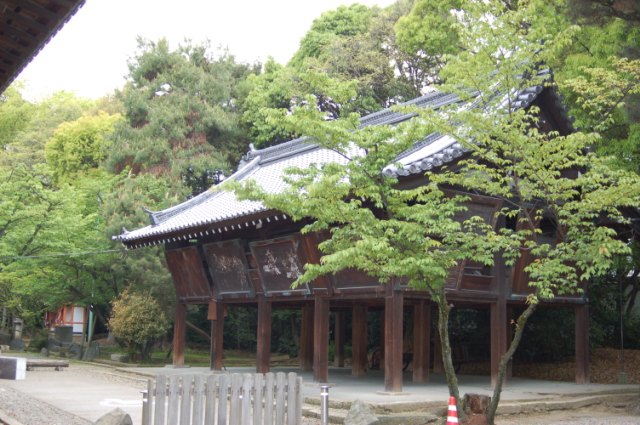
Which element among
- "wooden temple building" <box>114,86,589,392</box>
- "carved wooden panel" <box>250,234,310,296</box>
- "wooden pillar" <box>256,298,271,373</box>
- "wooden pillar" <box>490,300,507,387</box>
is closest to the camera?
"wooden temple building" <box>114,86,589,392</box>

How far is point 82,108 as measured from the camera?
176 feet

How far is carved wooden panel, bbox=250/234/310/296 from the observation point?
16.5 meters

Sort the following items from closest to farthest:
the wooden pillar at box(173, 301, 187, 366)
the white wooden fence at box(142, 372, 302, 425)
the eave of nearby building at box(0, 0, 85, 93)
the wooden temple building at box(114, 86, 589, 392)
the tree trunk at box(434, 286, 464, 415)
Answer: the eave of nearby building at box(0, 0, 85, 93)
the white wooden fence at box(142, 372, 302, 425)
the tree trunk at box(434, 286, 464, 415)
the wooden temple building at box(114, 86, 589, 392)
the wooden pillar at box(173, 301, 187, 366)

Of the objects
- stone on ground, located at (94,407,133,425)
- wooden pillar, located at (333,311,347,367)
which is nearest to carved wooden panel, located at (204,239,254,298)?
wooden pillar, located at (333,311,347,367)

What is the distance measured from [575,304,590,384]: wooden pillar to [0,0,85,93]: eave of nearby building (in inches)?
604

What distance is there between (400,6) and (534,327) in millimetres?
17759

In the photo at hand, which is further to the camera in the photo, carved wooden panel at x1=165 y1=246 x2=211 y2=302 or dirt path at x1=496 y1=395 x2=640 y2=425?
carved wooden panel at x1=165 y1=246 x2=211 y2=302

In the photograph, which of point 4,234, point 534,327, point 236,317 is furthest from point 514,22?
point 236,317

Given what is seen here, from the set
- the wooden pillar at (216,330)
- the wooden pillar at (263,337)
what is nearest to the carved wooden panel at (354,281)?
the wooden pillar at (263,337)

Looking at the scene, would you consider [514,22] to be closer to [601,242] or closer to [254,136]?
[601,242]

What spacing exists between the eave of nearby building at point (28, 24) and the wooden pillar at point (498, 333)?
475 inches

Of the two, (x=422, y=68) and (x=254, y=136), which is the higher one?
(x=422, y=68)

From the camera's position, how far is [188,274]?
2111cm

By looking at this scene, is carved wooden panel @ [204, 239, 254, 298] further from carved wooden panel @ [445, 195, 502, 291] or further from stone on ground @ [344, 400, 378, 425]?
stone on ground @ [344, 400, 378, 425]
